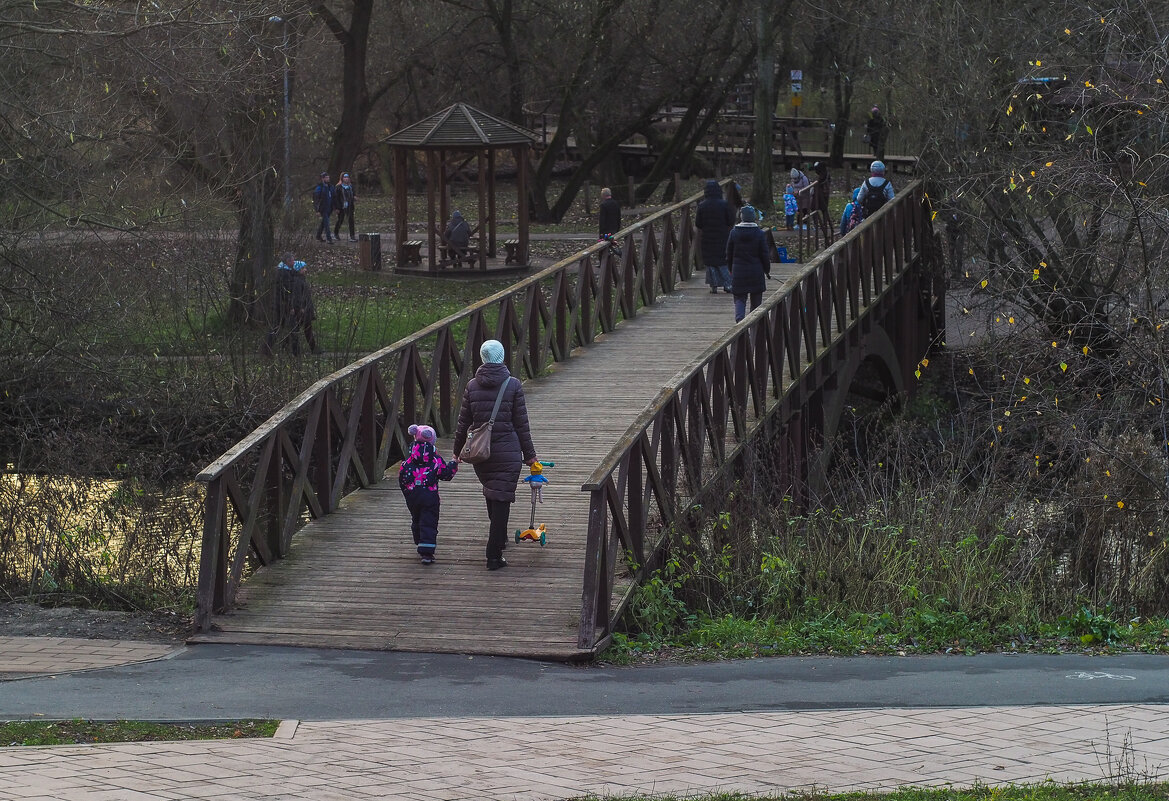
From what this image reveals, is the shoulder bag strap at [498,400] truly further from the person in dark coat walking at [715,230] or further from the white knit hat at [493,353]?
the person in dark coat walking at [715,230]

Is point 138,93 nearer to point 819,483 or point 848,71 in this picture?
point 819,483

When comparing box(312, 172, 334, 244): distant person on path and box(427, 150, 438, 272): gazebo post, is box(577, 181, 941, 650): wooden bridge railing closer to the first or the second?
box(427, 150, 438, 272): gazebo post

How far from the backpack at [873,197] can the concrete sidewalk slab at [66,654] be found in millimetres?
14658

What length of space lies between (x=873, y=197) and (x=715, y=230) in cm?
365

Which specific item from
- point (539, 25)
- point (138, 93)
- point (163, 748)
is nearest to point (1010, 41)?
point (138, 93)

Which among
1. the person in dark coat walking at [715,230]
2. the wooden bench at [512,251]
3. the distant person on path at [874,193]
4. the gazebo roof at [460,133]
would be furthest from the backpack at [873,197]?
the wooden bench at [512,251]

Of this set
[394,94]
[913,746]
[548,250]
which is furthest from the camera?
[394,94]

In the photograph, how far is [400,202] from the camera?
29.2 metres

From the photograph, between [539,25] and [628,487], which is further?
[539,25]

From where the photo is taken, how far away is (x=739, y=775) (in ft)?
20.9

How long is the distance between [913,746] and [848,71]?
3571 cm

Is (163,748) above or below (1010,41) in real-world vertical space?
below

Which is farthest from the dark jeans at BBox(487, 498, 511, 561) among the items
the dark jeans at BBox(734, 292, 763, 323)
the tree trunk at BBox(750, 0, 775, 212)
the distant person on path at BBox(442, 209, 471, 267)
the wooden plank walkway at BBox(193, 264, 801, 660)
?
the tree trunk at BBox(750, 0, 775, 212)

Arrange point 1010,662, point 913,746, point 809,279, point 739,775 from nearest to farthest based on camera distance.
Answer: point 739,775
point 913,746
point 1010,662
point 809,279
